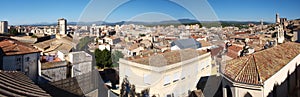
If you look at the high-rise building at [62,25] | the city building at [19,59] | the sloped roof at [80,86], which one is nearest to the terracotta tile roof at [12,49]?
the city building at [19,59]

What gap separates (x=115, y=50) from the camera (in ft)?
7.23

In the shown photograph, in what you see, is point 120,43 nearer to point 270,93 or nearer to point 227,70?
point 227,70

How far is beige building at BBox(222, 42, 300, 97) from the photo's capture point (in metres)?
3.37

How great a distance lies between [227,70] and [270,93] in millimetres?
762

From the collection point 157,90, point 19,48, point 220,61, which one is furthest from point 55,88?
point 19,48

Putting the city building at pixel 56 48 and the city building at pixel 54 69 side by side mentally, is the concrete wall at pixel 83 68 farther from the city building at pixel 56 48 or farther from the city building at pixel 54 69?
the city building at pixel 56 48

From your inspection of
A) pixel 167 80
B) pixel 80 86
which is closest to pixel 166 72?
pixel 167 80

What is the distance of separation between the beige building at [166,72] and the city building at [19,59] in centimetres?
445

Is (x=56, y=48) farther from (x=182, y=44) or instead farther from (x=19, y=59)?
(x=182, y=44)

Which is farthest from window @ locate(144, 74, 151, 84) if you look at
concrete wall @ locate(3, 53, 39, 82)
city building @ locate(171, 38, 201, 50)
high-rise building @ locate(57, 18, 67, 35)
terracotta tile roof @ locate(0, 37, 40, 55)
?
high-rise building @ locate(57, 18, 67, 35)

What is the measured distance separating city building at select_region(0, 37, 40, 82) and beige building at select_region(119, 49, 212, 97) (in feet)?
14.6

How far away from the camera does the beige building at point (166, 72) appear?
204 centimetres

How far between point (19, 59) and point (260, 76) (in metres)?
5.92

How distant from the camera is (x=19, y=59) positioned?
593cm
